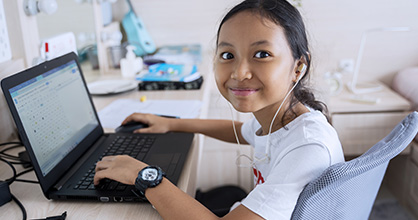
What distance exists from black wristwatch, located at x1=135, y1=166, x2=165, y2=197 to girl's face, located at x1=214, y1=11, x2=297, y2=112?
232mm

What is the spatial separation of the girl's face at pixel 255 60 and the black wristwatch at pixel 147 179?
0.23m

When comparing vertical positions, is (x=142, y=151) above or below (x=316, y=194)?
below

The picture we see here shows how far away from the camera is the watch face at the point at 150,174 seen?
0.74 m

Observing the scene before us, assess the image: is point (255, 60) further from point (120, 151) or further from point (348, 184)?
point (120, 151)

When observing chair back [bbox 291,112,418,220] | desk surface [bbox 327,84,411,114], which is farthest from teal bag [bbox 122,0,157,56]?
chair back [bbox 291,112,418,220]

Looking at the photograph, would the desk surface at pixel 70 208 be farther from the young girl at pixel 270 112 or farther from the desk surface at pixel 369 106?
the desk surface at pixel 369 106

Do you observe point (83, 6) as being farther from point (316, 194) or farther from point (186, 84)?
point (316, 194)

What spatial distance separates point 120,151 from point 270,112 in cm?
→ 39

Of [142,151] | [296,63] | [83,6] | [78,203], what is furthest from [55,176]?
[83,6]

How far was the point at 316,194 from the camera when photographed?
0.58 metres

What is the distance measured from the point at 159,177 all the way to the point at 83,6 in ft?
4.29

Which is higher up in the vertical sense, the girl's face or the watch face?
the girl's face

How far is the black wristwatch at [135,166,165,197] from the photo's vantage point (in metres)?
0.72

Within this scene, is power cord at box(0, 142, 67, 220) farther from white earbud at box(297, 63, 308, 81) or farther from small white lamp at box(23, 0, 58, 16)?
white earbud at box(297, 63, 308, 81)
